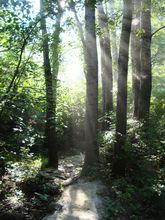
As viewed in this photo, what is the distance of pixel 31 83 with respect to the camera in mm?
6391

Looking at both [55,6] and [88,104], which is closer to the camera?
[55,6]

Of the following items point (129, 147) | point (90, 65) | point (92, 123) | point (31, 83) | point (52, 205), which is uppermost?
point (90, 65)

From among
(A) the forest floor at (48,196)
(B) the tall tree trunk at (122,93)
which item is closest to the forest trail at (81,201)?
(A) the forest floor at (48,196)

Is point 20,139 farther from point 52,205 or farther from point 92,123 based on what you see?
point 92,123

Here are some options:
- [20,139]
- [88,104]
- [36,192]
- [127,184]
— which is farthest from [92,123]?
[20,139]

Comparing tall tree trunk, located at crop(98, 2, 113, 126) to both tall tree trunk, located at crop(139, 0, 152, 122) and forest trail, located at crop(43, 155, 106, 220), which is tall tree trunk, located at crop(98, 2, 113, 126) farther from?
forest trail, located at crop(43, 155, 106, 220)

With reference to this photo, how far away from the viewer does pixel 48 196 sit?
315 inches

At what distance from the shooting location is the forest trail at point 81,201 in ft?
22.9

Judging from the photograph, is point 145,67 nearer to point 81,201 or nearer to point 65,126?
point 65,126

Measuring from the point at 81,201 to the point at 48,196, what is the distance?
34.5 inches

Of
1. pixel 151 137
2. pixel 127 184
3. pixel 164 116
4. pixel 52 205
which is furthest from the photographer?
pixel 164 116

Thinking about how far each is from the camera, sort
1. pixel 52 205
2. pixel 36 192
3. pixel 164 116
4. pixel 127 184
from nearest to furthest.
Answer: pixel 52 205 < pixel 36 192 < pixel 127 184 < pixel 164 116

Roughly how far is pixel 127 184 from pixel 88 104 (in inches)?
110

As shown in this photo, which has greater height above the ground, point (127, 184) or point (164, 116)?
Result: point (164, 116)
